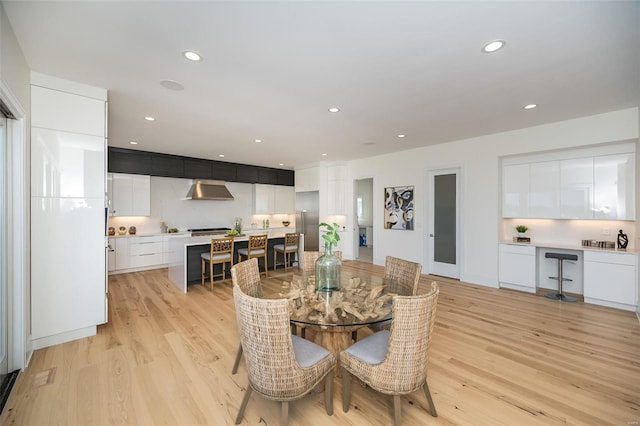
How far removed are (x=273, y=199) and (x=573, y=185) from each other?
6.64m

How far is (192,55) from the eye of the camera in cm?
229

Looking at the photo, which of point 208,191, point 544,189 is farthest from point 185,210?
point 544,189

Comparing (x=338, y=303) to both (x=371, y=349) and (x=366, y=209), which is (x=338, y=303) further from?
(x=366, y=209)

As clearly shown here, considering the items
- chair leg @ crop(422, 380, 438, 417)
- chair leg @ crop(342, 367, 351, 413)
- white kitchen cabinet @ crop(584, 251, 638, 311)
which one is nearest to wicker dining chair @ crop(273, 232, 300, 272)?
chair leg @ crop(342, 367, 351, 413)

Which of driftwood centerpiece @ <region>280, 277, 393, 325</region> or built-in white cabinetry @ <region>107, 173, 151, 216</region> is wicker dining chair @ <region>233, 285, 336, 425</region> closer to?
driftwood centerpiece @ <region>280, 277, 393, 325</region>

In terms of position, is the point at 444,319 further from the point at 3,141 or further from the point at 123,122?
the point at 123,122

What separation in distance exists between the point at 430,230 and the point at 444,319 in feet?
8.35

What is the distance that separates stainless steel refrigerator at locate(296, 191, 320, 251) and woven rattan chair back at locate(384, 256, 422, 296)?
459 centimetres

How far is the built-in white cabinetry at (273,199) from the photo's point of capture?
7906 mm

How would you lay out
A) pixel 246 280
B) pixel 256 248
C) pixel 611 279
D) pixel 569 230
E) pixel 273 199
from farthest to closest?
1. pixel 273 199
2. pixel 256 248
3. pixel 569 230
4. pixel 611 279
5. pixel 246 280

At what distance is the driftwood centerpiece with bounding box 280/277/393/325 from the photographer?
182cm

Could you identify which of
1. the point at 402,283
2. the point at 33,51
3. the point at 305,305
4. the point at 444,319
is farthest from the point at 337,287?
the point at 33,51

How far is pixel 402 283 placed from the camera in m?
2.62

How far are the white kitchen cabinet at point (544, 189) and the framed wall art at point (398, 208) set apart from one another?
2068mm
